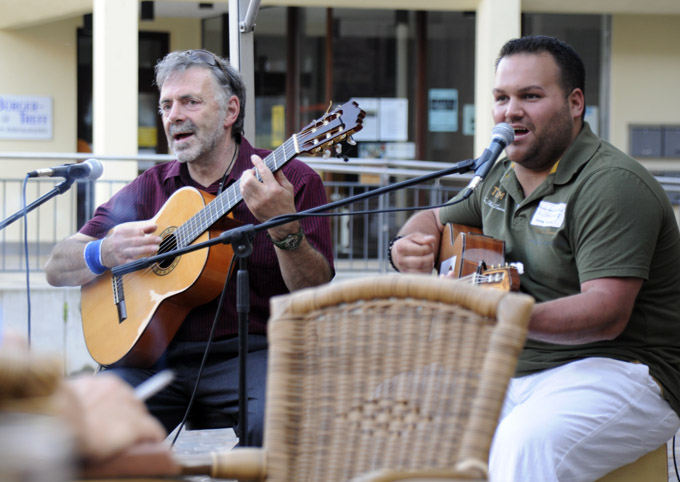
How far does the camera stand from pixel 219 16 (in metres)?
10.3

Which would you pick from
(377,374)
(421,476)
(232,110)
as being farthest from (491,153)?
(232,110)

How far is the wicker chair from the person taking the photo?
65.2 inches

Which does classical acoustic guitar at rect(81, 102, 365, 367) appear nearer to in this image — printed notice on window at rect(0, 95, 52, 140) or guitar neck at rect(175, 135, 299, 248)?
guitar neck at rect(175, 135, 299, 248)

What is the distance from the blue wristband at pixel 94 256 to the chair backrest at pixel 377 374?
176 centimetres

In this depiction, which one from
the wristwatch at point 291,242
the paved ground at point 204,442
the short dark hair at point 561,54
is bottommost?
the paved ground at point 204,442

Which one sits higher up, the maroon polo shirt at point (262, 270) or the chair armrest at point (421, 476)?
the maroon polo shirt at point (262, 270)

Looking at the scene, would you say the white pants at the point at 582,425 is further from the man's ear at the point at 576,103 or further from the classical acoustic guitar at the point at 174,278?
the classical acoustic guitar at the point at 174,278

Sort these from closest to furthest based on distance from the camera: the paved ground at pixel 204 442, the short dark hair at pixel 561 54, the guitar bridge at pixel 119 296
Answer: the short dark hair at pixel 561 54, the guitar bridge at pixel 119 296, the paved ground at pixel 204 442

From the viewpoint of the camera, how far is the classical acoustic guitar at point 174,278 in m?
2.95

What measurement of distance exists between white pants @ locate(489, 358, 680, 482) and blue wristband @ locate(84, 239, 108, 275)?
1.61 metres

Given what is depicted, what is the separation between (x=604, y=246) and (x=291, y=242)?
1.00 metres

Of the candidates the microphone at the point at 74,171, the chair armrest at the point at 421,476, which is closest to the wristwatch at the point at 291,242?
the microphone at the point at 74,171

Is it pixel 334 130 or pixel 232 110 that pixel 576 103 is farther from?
pixel 232 110

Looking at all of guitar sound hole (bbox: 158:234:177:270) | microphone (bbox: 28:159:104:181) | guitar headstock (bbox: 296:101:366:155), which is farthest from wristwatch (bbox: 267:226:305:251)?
microphone (bbox: 28:159:104:181)
